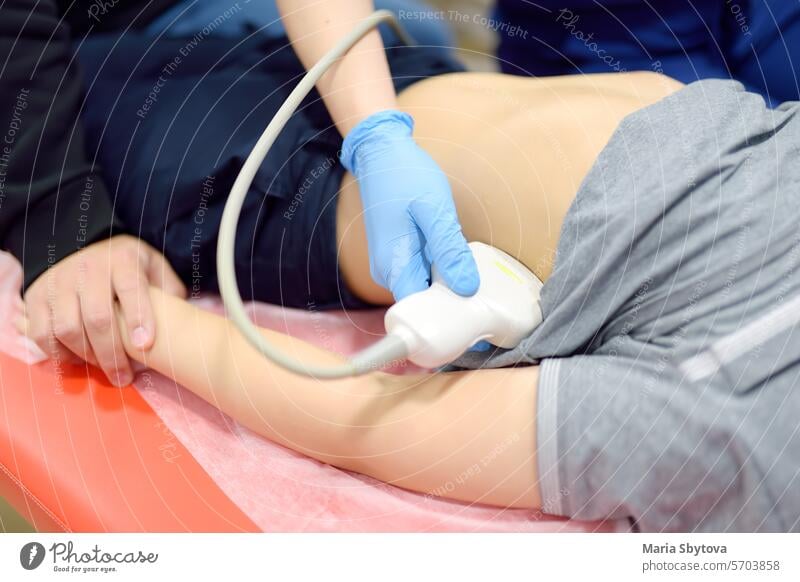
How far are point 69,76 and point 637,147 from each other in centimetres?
54

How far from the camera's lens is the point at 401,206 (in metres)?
0.66

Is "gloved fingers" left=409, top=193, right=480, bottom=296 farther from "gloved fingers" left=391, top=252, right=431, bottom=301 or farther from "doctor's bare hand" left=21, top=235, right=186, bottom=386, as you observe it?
"doctor's bare hand" left=21, top=235, right=186, bottom=386

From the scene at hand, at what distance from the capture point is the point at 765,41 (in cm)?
87

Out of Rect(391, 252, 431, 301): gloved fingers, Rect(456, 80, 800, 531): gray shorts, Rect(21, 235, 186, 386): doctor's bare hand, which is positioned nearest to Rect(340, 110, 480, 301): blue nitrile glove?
Rect(391, 252, 431, 301): gloved fingers

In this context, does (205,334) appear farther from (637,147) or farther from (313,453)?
(637,147)

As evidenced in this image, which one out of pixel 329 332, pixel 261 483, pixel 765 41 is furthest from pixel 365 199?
pixel 765 41

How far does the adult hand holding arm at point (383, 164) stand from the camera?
25.0 inches

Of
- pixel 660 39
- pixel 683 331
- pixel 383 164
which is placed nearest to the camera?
pixel 683 331

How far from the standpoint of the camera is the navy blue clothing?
2.45ft

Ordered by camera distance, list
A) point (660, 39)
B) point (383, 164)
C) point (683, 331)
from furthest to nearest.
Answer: point (660, 39) < point (383, 164) < point (683, 331)

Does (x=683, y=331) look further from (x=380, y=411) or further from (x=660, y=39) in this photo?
(x=660, y=39)

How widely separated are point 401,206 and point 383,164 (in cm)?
5

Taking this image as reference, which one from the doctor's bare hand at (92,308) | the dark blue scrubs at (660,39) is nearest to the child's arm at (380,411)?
the doctor's bare hand at (92,308)

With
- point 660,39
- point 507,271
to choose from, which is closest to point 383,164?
point 507,271
